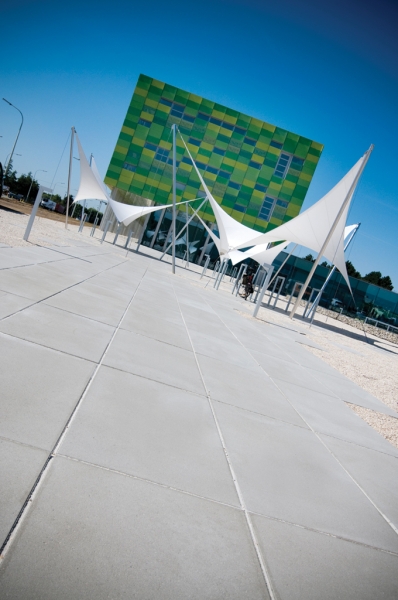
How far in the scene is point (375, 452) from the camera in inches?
160

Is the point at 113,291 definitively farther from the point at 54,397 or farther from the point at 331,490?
the point at 331,490

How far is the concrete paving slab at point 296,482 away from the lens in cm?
239

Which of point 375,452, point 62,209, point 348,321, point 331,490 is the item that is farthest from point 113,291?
point 62,209

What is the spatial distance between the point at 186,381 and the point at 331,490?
1659 mm

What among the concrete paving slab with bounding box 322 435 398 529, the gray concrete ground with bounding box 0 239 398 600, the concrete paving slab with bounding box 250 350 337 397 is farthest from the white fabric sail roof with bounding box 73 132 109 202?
the concrete paving slab with bounding box 322 435 398 529

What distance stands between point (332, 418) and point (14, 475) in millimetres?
3673

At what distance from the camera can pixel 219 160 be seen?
45000mm

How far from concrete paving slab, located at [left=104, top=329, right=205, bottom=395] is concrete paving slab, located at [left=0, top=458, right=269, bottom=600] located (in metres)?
1.77

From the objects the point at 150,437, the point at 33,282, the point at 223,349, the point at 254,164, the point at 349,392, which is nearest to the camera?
the point at 150,437

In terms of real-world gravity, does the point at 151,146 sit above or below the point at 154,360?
above

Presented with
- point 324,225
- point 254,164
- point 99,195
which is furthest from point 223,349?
point 254,164

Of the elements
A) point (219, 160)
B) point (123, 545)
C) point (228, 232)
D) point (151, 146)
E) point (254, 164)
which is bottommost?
point (123, 545)

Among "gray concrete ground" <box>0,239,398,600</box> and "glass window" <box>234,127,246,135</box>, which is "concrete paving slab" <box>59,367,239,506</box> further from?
"glass window" <box>234,127,246,135</box>

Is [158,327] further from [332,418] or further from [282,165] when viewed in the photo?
[282,165]
